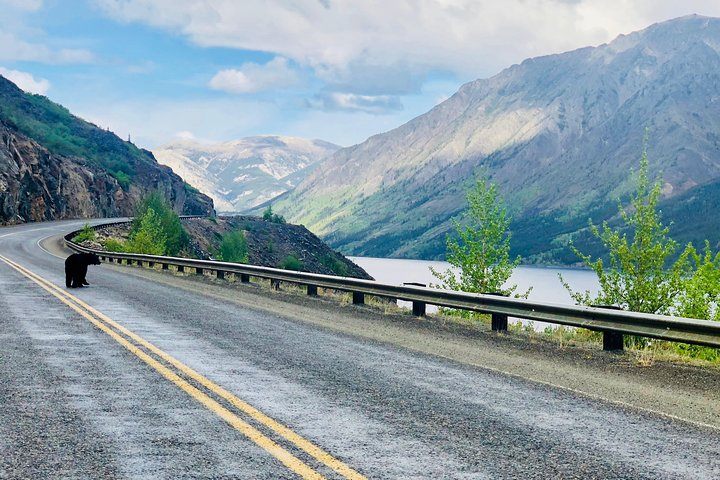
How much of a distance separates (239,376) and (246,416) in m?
2.01

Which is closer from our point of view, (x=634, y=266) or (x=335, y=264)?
(x=634, y=266)

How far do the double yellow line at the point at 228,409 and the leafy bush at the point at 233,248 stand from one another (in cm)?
8443

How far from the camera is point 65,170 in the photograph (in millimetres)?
103062

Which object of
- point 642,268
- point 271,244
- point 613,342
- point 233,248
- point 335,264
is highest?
point 271,244

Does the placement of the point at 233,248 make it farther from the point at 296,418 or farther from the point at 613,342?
the point at 296,418

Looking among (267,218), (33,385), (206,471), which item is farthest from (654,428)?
(267,218)

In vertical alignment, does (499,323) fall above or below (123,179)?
below

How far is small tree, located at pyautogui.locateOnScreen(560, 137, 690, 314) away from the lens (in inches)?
800

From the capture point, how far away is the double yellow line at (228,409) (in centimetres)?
535

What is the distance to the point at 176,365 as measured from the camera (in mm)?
9438

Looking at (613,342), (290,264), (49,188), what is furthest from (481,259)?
(49,188)

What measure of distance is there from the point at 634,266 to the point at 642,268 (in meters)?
0.33

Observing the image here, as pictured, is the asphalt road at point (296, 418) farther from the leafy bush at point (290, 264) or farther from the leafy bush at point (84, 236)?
the leafy bush at point (290, 264)

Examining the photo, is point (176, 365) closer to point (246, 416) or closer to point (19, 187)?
point (246, 416)
